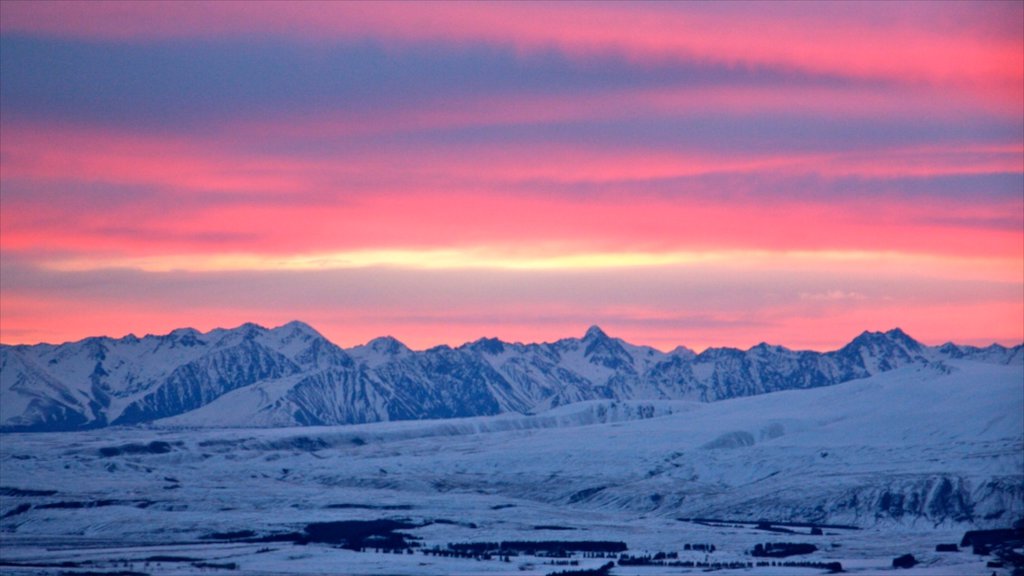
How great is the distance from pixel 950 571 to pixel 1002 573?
664cm

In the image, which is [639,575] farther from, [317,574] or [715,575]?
[317,574]

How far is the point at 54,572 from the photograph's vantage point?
7771 inches

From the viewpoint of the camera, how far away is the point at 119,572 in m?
200

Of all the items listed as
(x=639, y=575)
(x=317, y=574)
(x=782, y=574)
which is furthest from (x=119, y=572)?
(x=782, y=574)

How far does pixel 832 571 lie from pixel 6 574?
92.8 m

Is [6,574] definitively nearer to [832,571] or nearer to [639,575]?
[639,575]

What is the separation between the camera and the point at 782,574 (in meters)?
195

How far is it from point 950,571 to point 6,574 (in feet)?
347

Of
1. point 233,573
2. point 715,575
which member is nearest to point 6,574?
point 233,573

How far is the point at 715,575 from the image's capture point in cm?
19575

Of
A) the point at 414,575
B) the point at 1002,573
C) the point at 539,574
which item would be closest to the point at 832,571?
the point at 1002,573

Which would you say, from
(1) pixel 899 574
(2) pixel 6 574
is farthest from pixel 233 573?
(1) pixel 899 574

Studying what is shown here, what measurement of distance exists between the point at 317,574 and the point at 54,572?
29926mm

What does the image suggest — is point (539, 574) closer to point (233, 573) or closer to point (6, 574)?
point (233, 573)
